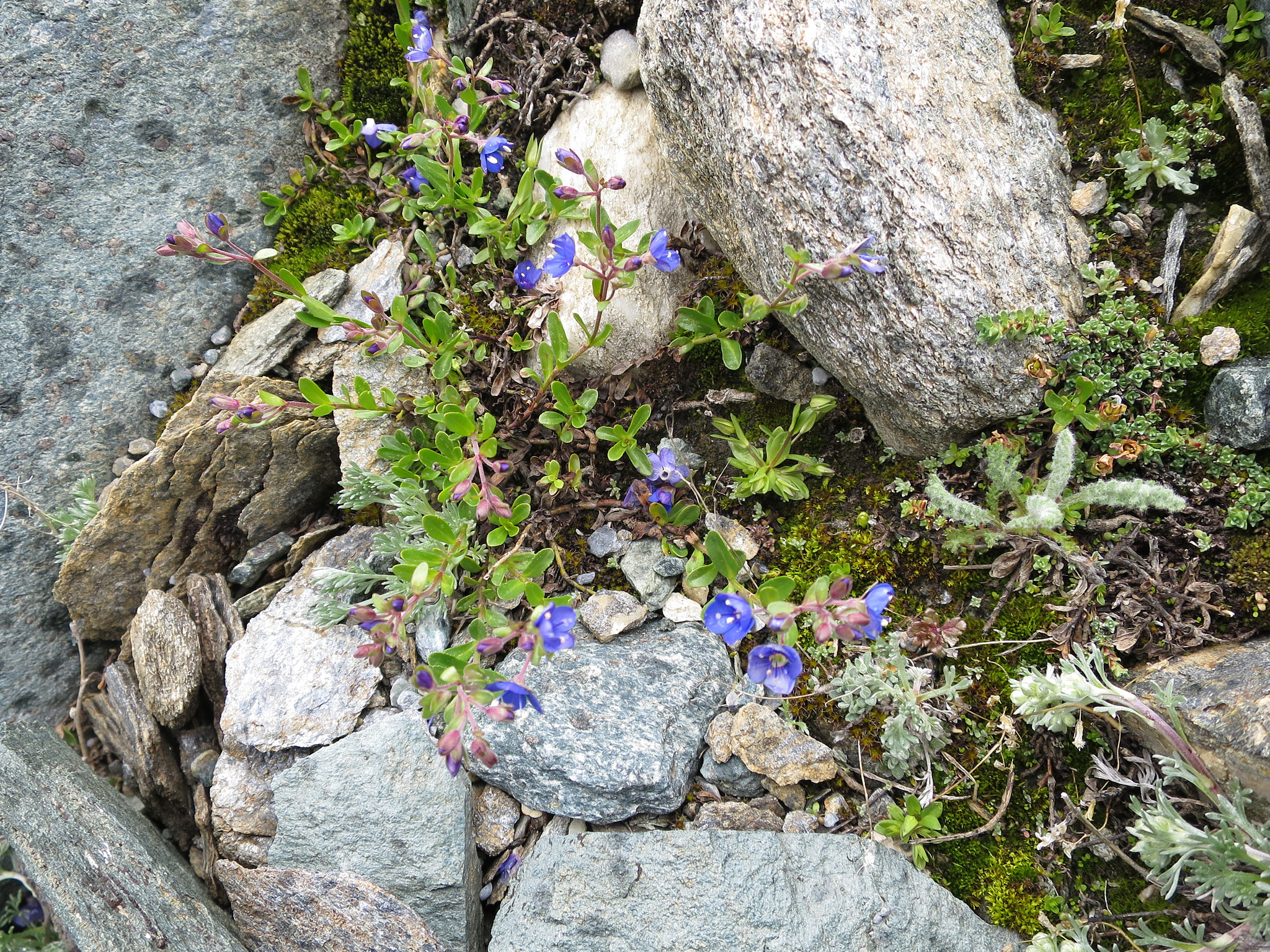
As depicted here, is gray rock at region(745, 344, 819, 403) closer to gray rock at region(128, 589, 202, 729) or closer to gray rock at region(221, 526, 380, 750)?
gray rock at region(221, 526, 380, 750)

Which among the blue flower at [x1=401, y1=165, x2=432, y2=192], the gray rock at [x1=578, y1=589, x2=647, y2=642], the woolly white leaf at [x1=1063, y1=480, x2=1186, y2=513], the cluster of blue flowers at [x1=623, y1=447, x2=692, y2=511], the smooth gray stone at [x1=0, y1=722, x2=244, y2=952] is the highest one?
the blue flower at [x1=401, y1=165, x2=432, y2=192]

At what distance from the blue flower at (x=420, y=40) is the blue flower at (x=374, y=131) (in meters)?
0.44

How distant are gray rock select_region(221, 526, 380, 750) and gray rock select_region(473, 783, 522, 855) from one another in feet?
2.81

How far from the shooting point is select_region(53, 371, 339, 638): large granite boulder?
4469mm

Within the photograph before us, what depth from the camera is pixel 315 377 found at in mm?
4797

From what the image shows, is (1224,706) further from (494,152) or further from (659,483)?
(494,152)

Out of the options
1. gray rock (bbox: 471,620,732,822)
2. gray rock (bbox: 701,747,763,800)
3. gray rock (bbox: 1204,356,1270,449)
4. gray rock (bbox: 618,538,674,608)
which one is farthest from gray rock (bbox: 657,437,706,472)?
gray rock (bbox: 1204,356,1270,449)

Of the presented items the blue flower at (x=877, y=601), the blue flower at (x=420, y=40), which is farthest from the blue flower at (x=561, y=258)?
the blue flower at (x=877, y=601)

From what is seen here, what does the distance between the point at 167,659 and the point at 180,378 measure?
1.86 meters

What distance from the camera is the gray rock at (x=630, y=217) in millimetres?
4453

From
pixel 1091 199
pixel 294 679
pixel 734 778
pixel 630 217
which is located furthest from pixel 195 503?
pixel 1091 199

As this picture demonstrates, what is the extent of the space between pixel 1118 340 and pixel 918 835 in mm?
2453

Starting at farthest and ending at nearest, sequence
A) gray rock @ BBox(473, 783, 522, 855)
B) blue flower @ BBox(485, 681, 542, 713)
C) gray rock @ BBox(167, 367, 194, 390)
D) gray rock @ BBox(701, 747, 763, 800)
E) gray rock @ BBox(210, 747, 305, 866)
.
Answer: gray rock @ BBox(167, 367, 194, 390) → gray rock @ BBox(210, 747, 305, 866) → gray rock @ BBox(473, 783, 522, 855) → gray rock @ BBox(701, 747, 763, 800) → blue flower @ BBox(485, 681, 542, 713)

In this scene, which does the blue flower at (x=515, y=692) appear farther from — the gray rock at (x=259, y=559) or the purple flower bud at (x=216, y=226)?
the purple flower bud at (x=216, y=226)
